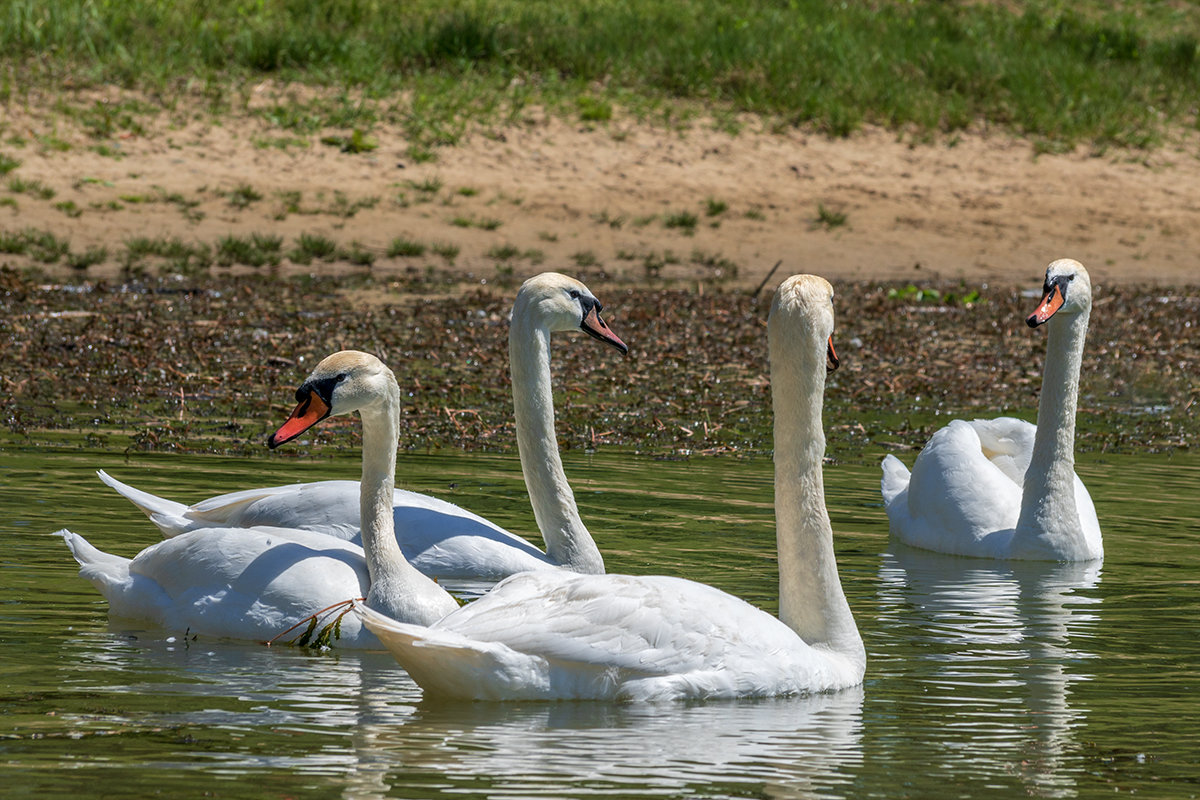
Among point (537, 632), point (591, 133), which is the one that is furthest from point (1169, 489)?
point (591, 133)

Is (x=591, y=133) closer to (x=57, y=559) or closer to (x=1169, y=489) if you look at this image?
(x=1169, y=489)

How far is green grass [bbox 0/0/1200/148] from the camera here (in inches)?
755

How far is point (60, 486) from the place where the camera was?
8359mm

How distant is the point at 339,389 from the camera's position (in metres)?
6.04

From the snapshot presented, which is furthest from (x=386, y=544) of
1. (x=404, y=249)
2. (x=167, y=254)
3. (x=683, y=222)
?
(x=683, y=222)

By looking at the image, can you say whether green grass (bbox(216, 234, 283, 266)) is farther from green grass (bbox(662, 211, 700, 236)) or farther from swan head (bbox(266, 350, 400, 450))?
swan head (bbox(266, 350, 400, 450))

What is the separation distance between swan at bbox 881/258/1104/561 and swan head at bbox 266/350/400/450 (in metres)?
3.16

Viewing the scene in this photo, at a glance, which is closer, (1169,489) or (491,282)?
(1169,489)

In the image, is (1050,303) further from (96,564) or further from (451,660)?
(96,564)

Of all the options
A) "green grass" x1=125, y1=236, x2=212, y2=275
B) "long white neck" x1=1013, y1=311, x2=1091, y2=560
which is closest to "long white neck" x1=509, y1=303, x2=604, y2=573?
"long white neck" x1=1013, y1=311, x2=1091, y2=560

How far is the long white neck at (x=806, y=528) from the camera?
5656mm

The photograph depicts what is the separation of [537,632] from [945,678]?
1.45 metres

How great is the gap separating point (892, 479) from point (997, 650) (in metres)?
2.83

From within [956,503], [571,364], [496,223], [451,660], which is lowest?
[571,364]
